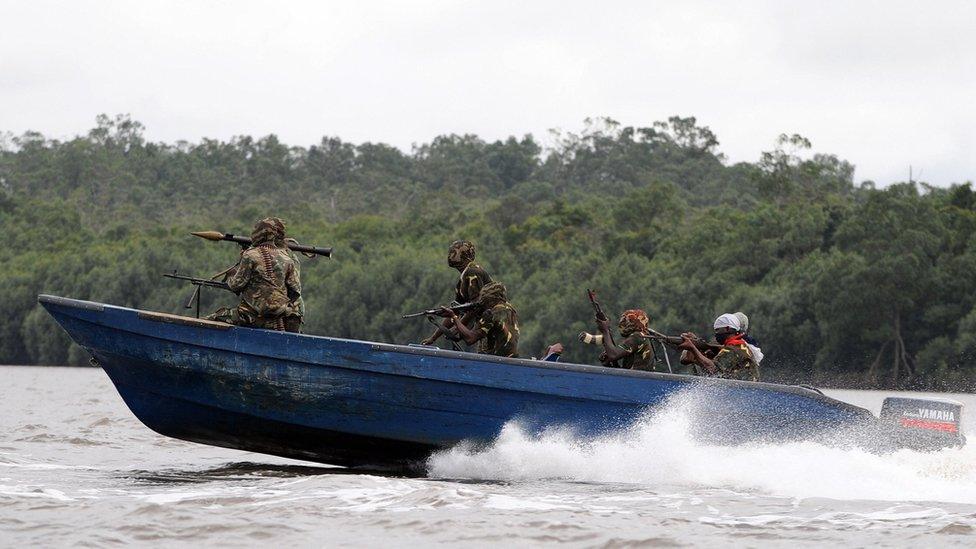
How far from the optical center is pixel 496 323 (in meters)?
13.2

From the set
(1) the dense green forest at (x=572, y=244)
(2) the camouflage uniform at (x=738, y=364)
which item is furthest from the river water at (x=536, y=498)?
(1) the dense green forest at (x=572, y=244)

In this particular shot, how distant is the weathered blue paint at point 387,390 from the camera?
1278 cm

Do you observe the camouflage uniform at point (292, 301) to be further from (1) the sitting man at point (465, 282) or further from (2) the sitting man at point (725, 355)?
(2) the sitting man at point (725, 355)

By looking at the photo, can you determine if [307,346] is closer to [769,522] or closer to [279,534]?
[279,534]

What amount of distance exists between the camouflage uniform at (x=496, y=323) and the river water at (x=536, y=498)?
2.58 ft

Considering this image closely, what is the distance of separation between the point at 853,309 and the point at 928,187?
44.6 feet

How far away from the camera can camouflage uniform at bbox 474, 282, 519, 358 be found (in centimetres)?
1323

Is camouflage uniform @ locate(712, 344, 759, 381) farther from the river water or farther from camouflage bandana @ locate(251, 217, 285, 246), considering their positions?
camouflage bandana @ locate(251, 217, 285, 246)

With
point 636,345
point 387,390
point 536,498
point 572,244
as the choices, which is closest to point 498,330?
point 387,390

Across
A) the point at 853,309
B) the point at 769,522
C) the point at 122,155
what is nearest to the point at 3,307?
the point at 853,309

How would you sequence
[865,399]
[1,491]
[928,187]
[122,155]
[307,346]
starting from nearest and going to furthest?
[1,491]
[307,346]
[865,399]
[928,187]
[122,155]

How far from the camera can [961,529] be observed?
1075cm

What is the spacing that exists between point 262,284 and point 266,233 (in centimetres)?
45

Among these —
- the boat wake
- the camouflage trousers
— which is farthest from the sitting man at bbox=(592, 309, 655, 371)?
the camouflage trousers
